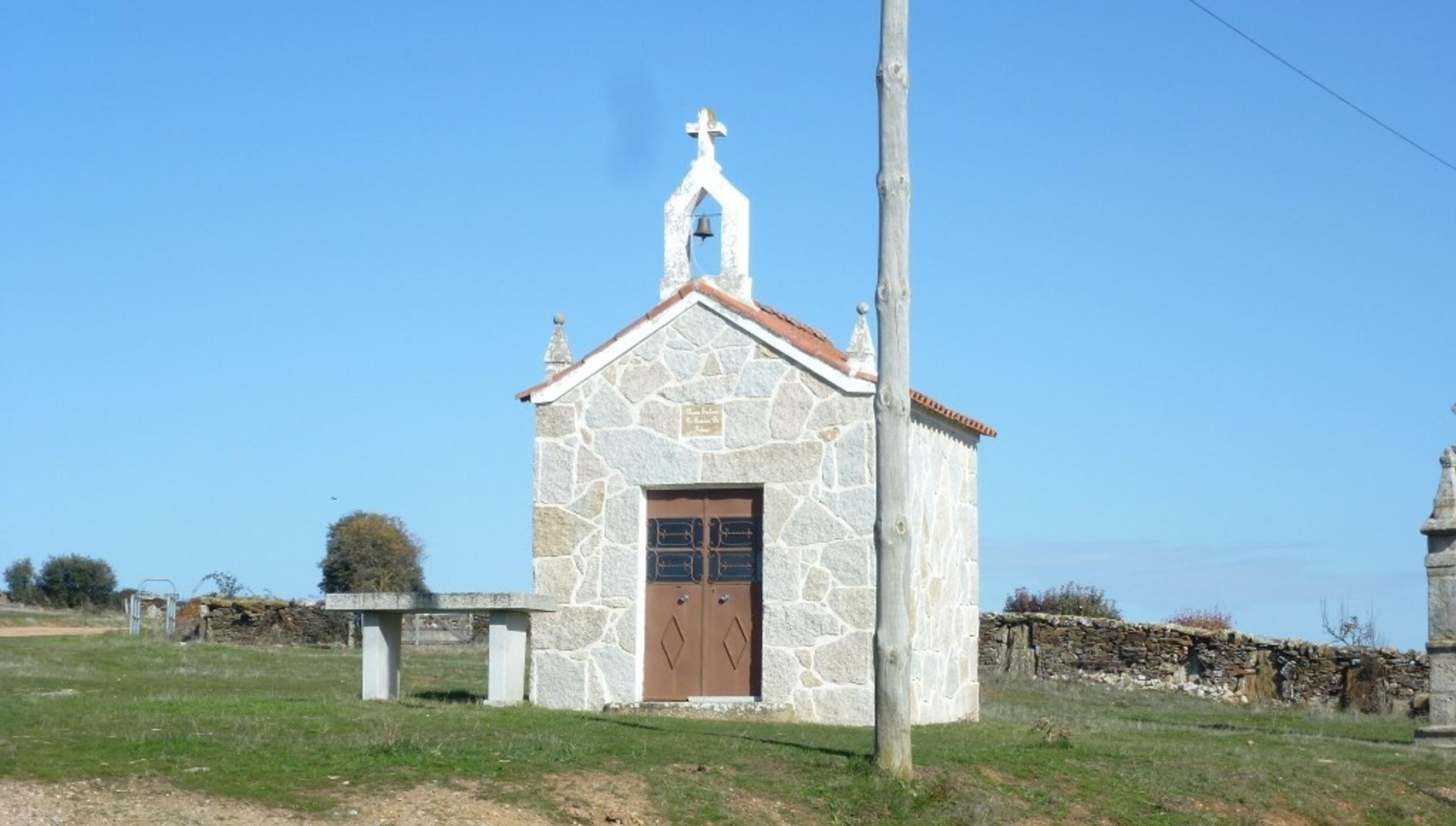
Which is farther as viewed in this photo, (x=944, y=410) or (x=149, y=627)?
(x=149, y=627)

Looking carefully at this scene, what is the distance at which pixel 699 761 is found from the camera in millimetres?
13219

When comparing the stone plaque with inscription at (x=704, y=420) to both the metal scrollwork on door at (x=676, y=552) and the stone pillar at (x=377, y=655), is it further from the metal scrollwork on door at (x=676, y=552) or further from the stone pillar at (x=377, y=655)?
the stone pillar at (x=377, y=655)

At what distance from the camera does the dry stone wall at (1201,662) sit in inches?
1195

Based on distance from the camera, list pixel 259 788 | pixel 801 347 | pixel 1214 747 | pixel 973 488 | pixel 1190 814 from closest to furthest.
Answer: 1. pixel 259 788
2. pixel 1190 814
3. pixel 1214 747
4. pixel 801 347
5. pixel 973 488

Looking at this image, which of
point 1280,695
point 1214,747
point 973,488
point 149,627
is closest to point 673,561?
point 973,488

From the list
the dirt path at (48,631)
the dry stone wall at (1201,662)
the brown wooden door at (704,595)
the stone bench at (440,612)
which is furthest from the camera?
the dirt path at (48,631)

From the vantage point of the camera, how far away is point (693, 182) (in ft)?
66.0

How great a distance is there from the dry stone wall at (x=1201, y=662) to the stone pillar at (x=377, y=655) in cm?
1701

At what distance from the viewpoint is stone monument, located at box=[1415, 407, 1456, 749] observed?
19875mm

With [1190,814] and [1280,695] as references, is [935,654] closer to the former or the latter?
[1190,814]

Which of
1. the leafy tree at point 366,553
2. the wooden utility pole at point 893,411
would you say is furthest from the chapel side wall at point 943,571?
the leafy tree at point 366,553

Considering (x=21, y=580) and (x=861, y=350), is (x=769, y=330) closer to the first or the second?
(x=861, y=350)

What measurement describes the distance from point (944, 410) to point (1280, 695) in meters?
14.4

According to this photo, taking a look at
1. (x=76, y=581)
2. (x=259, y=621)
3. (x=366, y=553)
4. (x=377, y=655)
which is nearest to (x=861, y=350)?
Result: (x=377, y=655)
